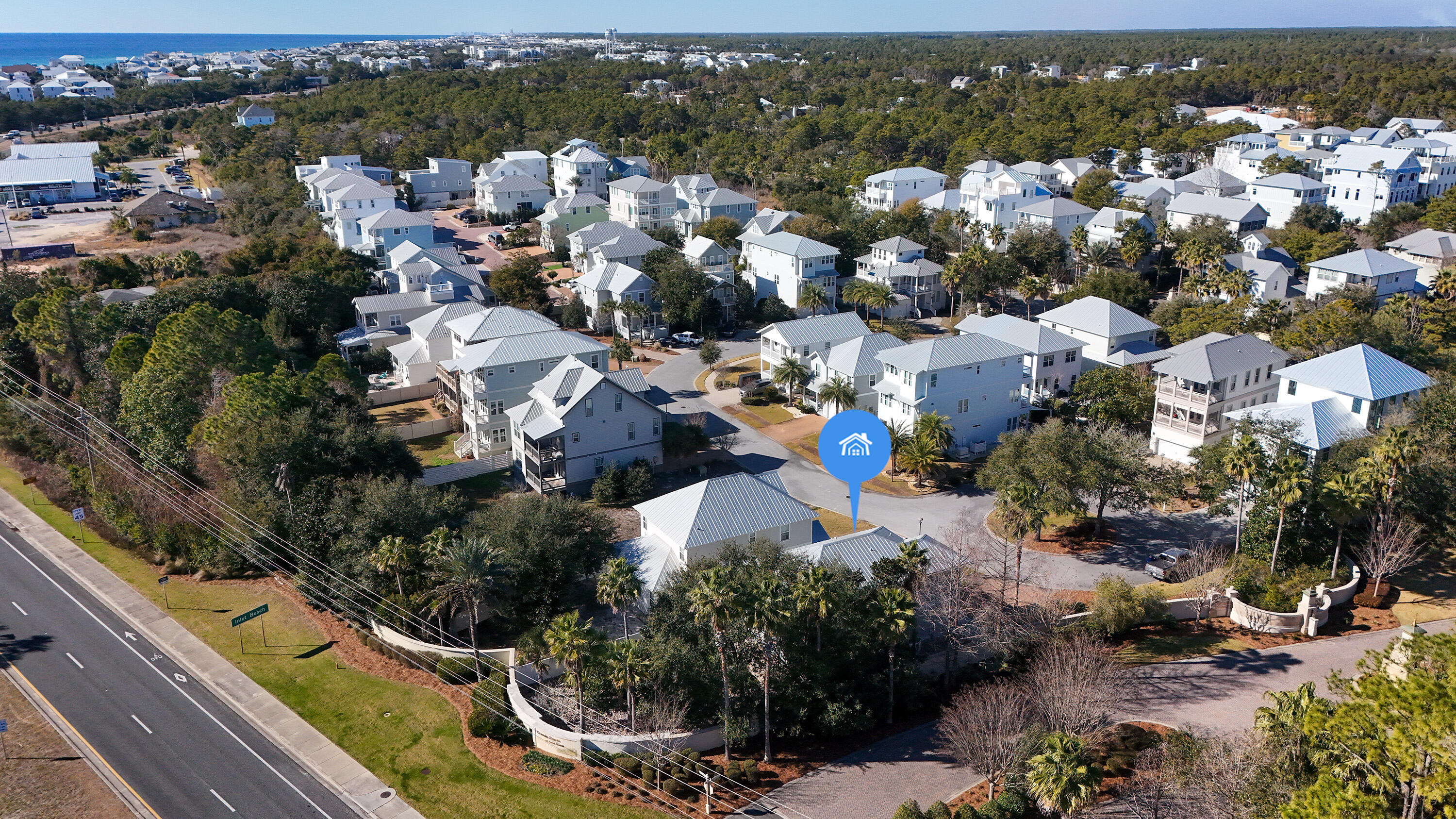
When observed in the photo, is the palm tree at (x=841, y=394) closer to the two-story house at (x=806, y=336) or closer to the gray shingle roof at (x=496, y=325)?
the two-story house at (x=806, y=336)

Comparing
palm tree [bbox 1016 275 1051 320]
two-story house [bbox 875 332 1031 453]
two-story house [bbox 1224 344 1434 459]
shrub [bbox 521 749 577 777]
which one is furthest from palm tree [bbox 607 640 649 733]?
palm tree [bbox 1016 275 1051 320]

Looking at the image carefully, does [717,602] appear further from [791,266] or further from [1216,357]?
[791,266]

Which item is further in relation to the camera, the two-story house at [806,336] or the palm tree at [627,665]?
the two-story house at [806,336]

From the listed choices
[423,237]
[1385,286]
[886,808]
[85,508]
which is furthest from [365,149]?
[886,808]

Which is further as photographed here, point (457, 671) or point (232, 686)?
point (232, 686)

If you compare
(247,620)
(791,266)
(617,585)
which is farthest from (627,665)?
(791,266)

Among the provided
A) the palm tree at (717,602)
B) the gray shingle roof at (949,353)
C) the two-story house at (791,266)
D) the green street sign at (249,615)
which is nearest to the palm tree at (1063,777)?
the palm tree at (717,602)
